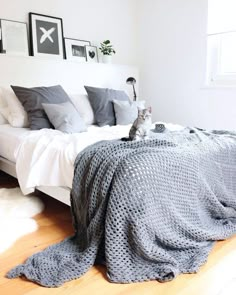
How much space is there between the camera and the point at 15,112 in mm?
2668

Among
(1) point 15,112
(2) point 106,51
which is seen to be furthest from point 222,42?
(1) point 15,112

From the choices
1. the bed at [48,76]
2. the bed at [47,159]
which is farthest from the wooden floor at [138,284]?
the bed at [48,76]

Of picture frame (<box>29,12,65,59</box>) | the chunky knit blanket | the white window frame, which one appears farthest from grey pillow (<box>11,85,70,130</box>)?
the white window frame

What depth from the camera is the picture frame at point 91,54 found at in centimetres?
362

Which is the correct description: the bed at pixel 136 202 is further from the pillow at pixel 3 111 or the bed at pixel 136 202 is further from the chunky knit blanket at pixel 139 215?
the pillow at pixel 3 111

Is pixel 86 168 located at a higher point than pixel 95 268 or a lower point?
higher

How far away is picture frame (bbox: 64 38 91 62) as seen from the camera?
3.43 meters

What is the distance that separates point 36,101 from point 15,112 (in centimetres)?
24

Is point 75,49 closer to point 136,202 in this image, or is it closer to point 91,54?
point 91,54

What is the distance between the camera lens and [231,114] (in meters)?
3.24

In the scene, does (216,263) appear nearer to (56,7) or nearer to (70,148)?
(70,148)

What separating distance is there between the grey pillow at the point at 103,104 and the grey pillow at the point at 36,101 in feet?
1.27

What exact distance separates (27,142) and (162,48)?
2.49 metres

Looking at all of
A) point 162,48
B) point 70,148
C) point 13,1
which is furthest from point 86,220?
point 162,48
